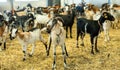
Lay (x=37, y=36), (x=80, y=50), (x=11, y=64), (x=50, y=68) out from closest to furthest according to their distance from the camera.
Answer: (x=50, y=68)
(x=11, y=64)
(x=37, y=36)
(x=80, y=50)

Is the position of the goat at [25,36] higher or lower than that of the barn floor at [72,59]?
higher

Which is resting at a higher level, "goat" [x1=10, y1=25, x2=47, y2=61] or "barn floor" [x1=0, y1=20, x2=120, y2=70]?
"goat" [x1=10, y1=25, x2=47, y2=61]

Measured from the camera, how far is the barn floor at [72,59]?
8.23 m

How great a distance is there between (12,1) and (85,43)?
15691mm

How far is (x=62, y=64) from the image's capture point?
8.41 metres

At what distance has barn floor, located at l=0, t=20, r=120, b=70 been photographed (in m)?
8.23

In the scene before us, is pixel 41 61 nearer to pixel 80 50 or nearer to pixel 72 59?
pixel 72 59

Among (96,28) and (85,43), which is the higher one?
(96,28)

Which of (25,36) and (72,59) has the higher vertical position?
(25,36)

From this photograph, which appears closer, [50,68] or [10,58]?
[50,68]

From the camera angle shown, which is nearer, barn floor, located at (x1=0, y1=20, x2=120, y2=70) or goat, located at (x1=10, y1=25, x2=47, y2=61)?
barn floor, located at (x1=0, y1=20, x2=120, y2=70)

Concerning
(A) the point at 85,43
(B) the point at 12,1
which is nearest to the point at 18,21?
(A) the point at 85,43

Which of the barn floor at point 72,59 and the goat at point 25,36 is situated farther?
the goat at point 25,36

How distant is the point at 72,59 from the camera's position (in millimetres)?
9000
